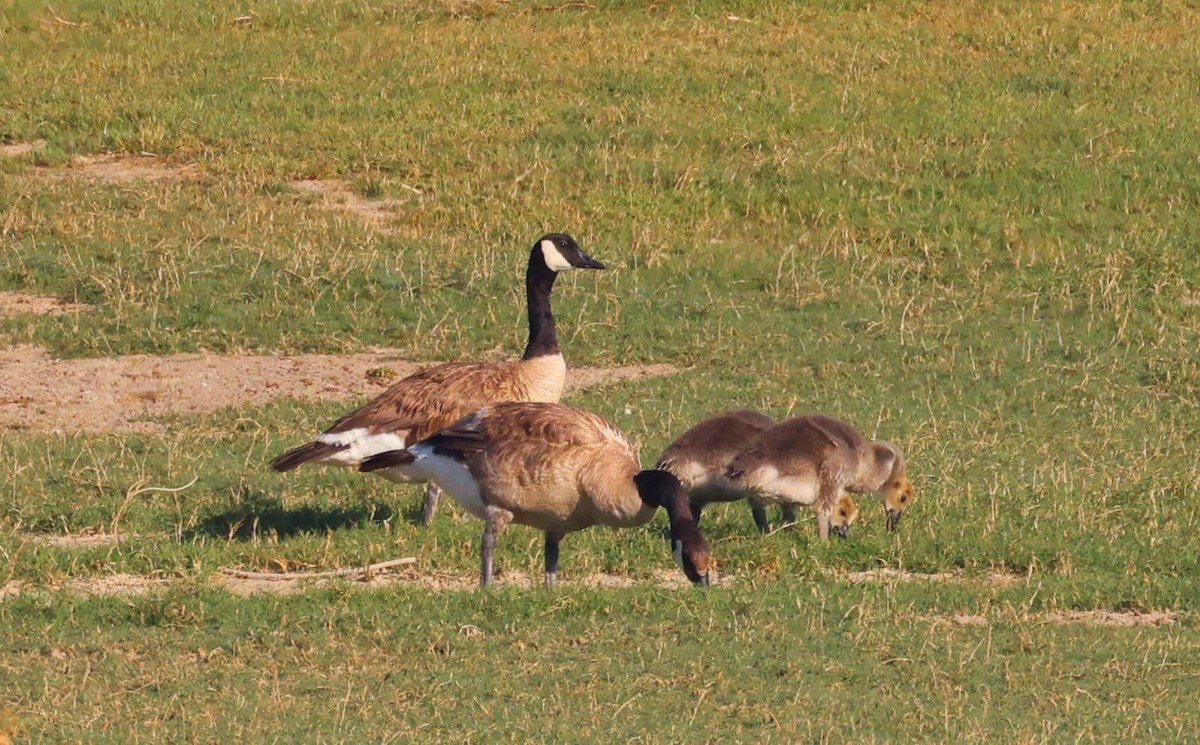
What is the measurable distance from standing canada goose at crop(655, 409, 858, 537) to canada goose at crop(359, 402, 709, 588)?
842mm

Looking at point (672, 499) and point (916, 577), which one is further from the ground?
point (672, 499)

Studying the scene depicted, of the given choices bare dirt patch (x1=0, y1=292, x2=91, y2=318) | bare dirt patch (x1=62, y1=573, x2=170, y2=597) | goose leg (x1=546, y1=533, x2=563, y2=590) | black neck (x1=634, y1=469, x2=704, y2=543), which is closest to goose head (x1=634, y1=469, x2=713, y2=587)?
black neck (x1=634, y1=469, x2=704, y2=543)

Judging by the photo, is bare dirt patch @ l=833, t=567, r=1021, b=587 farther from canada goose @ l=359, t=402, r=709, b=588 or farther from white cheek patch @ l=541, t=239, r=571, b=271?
white cheek patch @ l=541, t=239, r=571, b=271

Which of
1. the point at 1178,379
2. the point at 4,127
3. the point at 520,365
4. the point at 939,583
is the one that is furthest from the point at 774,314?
the point at 4,127

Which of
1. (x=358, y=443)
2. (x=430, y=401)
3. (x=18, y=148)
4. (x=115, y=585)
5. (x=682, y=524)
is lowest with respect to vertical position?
(x=18, y=148)

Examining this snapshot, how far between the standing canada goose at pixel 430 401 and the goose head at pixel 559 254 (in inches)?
31.9

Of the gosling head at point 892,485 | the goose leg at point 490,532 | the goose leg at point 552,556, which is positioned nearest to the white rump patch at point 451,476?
the goose leg at point 490,532

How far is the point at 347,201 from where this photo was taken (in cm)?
1936

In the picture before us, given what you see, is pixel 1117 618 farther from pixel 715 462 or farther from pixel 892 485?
pixel 715 462

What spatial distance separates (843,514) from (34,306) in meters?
8.43

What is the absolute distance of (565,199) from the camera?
63.1ft

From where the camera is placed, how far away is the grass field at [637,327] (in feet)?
26.1

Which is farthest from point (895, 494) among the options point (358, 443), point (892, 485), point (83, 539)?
point (83, 539)

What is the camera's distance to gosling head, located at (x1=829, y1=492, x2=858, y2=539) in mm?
10648
